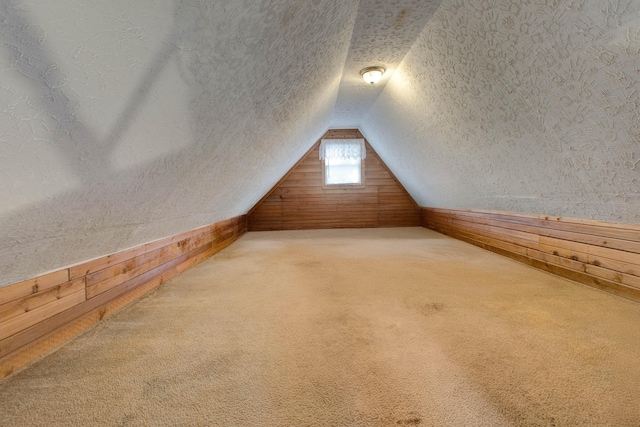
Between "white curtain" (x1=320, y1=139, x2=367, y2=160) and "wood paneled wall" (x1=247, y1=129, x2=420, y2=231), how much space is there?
183mm

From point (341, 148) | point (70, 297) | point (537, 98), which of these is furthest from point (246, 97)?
point (341, 148)

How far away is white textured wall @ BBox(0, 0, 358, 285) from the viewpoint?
0.59 meters

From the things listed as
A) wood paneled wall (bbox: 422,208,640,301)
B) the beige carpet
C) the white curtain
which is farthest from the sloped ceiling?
the white curtain

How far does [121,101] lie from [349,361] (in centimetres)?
117

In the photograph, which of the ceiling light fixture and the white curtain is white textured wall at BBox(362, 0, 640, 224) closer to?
the ceiling light fixture

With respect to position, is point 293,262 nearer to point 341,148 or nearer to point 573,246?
point 573,246

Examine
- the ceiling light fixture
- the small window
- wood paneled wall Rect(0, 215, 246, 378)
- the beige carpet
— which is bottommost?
the beige carpet

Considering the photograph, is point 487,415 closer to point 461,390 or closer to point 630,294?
point 461,390

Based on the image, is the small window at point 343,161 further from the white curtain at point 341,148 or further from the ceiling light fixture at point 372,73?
the ceiling light fixture at point 372,73

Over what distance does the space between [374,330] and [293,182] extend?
14.4ft

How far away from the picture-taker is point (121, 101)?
80 cm

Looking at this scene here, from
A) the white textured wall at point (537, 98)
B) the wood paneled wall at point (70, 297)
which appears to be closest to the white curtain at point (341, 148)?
the white textured wall at point (537, 98)

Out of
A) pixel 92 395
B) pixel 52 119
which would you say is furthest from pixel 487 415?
pixel 52 119

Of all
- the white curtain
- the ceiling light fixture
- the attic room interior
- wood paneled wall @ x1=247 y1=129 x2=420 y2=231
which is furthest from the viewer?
wood paneled wall @ x1=247 y1=129 x2=420 y2=231
